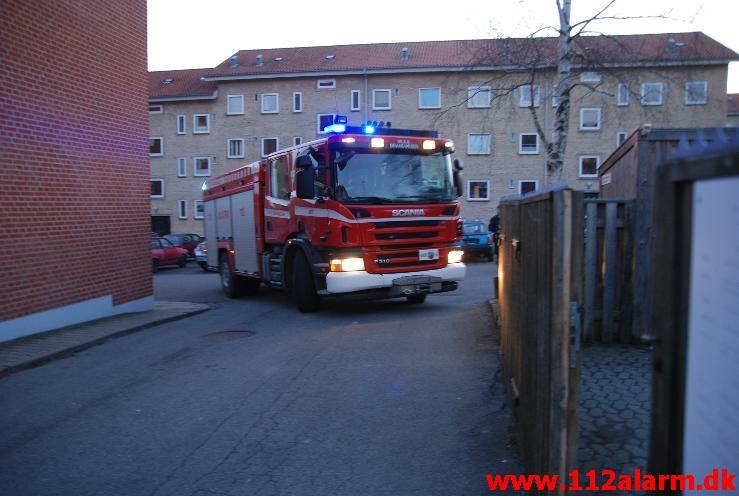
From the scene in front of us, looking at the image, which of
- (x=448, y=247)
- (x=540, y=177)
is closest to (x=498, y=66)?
(x=448, y=247)

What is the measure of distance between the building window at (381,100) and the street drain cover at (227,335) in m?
31.5

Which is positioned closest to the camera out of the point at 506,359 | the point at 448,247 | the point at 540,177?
the point at 506,359

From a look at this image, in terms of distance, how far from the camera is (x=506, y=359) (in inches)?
214

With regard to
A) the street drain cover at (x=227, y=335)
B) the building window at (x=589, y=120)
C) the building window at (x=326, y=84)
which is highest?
the building window at (x=326, y=84)

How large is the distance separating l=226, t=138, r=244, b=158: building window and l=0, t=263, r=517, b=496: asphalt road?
33.5 meters

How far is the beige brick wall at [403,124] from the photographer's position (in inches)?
1400

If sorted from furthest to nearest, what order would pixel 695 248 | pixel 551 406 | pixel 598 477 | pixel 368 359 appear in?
pixel 368 359
pixel 598 477
pixel 551 406
pixel 695 248

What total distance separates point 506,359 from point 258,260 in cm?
826

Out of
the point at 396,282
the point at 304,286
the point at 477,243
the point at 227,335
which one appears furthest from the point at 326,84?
the point at 227,335

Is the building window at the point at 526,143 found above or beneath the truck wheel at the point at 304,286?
above

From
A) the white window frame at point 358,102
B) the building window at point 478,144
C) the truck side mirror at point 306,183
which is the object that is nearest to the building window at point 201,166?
the white window frame at point 358,102

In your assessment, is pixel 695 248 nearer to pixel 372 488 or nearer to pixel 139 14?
pixel 372 488

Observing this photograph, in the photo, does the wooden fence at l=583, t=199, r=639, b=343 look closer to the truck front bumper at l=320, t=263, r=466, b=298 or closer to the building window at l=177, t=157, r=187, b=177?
the truck front bumper at l=320, t=263, r=466, b=298

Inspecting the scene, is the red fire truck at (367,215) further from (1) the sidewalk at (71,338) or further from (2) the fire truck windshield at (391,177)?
(1) the sidewalk at (71,338)
